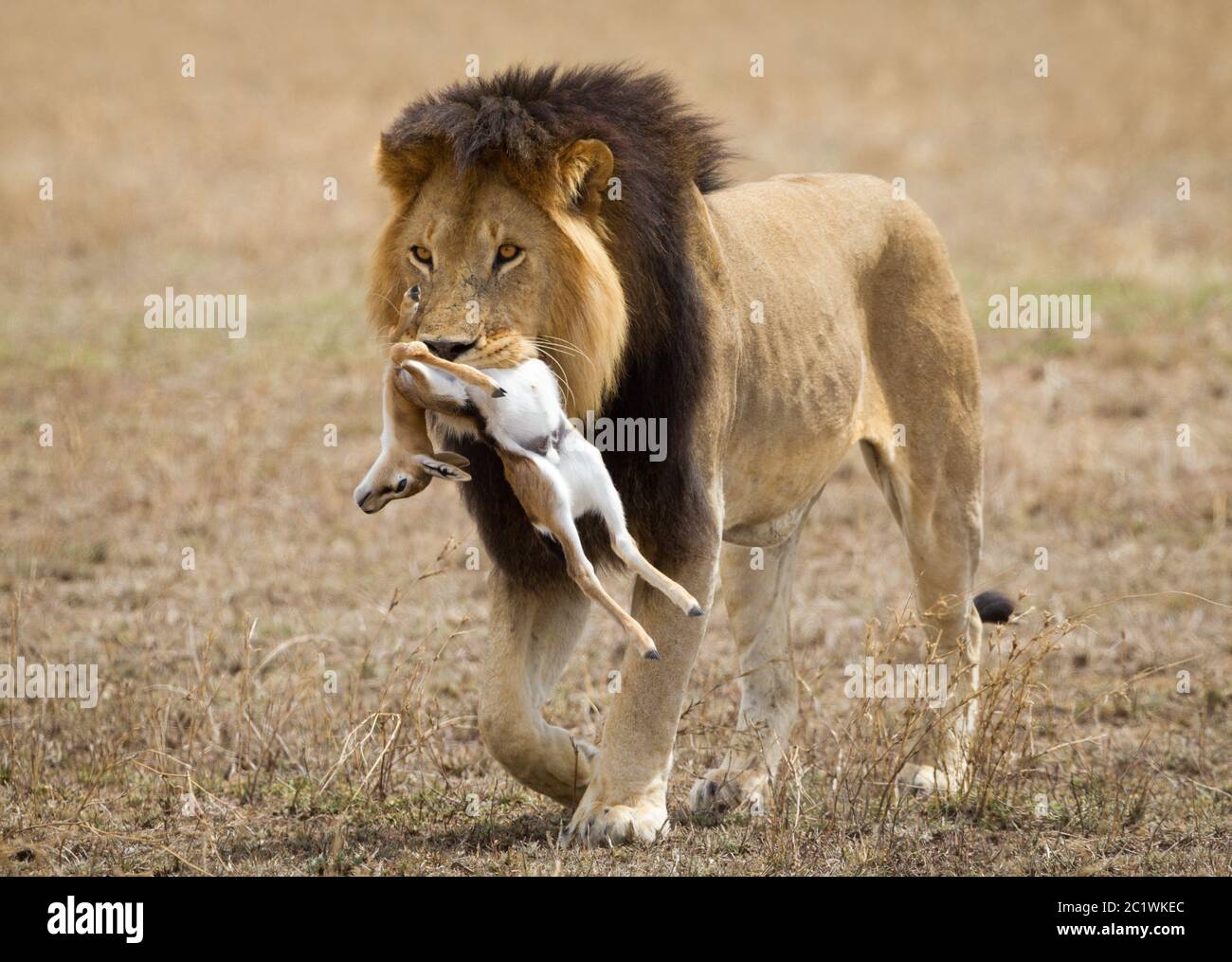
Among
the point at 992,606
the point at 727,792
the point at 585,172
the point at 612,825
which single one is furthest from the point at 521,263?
the point at 992,606

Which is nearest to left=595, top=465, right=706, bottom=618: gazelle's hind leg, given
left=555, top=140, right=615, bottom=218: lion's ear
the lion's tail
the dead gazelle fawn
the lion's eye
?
the dead gazelle fawn

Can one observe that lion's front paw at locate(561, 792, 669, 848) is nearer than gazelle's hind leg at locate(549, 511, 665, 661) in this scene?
No

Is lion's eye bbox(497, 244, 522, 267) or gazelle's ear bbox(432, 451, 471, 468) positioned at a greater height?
lion's eye bbox(497, 244, 522, 267)

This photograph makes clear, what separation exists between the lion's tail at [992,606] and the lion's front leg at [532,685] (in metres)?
1.84

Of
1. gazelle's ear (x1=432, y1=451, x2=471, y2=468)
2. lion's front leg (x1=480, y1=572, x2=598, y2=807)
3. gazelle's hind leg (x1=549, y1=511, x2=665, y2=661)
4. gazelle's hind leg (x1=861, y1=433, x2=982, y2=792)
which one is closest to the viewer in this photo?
gazelle's hind leg (x1=549, y1=511, x2=665, y2=661)

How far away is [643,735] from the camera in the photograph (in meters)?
4.38

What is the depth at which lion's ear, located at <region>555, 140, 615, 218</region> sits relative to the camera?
159 inches

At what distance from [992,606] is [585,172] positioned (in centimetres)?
257

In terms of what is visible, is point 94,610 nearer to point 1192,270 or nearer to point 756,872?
point 756,872

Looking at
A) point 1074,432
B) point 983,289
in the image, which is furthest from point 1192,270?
point 1074,432

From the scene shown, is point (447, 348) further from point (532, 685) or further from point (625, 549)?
point (532, 685)

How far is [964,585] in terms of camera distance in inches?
227

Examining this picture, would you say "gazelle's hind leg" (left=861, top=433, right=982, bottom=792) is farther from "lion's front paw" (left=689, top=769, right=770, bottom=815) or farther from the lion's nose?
the lion's nose

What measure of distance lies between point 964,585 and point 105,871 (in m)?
3.00
